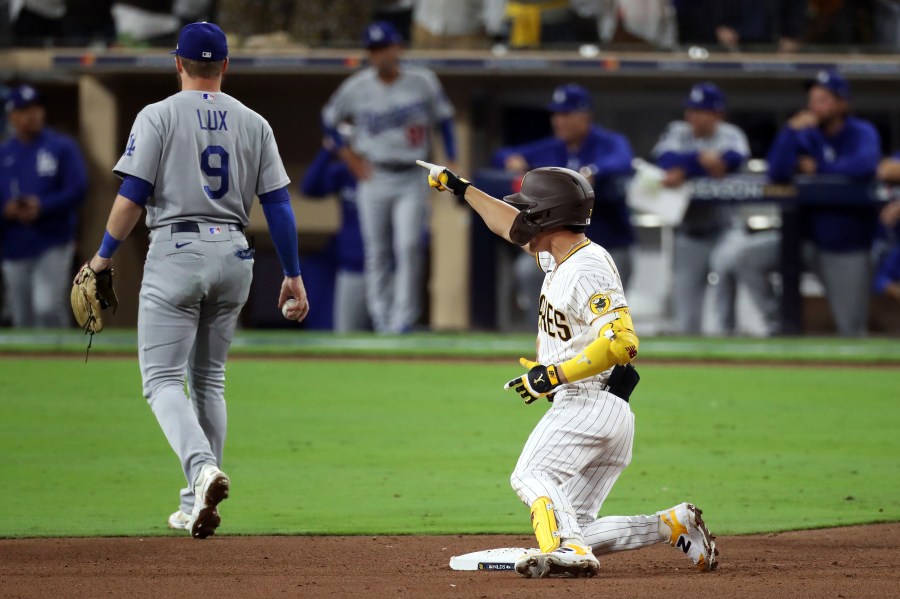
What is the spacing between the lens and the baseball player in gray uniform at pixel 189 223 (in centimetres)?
550

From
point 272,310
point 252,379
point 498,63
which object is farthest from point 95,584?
point 272,310

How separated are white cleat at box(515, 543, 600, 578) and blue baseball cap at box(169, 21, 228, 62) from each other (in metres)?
2.31

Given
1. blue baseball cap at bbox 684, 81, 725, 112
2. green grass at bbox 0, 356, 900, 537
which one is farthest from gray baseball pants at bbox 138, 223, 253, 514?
blue baseball cap at bbox 684, 81, 725, 112

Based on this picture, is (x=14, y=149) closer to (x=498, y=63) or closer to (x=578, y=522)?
(x=498, y=63)

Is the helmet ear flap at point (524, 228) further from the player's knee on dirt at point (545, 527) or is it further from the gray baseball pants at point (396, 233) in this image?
the gray baseball pants at point (396, 233)

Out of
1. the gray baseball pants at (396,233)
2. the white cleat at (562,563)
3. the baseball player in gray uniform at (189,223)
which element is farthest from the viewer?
the gray baseball pants at (396,233)

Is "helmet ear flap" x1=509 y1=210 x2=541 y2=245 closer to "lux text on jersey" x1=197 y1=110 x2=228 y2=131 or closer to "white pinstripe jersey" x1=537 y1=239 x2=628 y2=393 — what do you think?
"white pinstripe jersey" x1=537 y1=239 x2=628 y2=393

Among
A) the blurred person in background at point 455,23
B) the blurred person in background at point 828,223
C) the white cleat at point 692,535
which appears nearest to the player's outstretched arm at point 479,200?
the white cleat at point 692,535

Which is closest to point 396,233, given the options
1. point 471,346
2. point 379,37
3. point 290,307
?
point 471,346

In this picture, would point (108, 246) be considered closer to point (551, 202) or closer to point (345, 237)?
point (551, 202)

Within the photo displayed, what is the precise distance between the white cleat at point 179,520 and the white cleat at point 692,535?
1963mm

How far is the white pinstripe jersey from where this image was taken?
4695mm

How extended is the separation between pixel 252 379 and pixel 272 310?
5.94m

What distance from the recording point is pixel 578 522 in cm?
485
